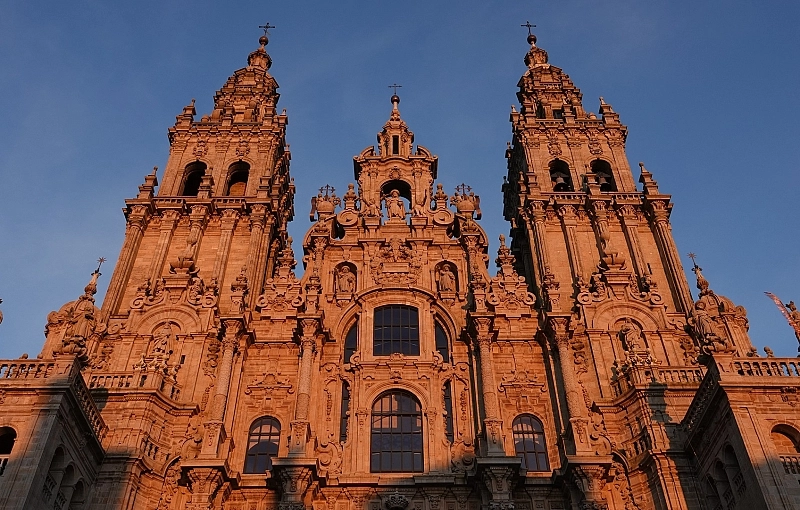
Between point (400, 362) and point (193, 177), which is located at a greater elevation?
point (193, 177)

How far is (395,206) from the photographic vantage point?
31125 mm

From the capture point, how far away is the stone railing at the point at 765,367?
18.6 m

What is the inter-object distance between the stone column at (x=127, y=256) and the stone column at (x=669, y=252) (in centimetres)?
1908

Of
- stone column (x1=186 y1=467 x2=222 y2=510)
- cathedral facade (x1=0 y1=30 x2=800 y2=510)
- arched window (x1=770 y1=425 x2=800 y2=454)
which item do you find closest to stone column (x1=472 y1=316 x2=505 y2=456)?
cathedral facade (x1=0 y1=30 x2=800 y2=510)

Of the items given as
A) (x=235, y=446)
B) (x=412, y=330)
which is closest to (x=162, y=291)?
(x=235, y=446)

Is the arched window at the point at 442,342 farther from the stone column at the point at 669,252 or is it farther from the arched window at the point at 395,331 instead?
the stone column at the point at 669,252

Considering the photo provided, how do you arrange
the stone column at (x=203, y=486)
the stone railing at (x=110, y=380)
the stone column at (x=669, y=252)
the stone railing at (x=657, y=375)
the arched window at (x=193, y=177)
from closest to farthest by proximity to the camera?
1. the stone column at (x=203, y=486)
2. the stone railing at (x=657, y=375)
3. the stone railing at (x=110, y=380)
4. the stone column at (x=669, y=252)
5. the arched window at (x=193, y=177)

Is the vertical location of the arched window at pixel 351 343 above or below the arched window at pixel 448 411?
above

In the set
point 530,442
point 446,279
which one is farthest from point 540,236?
point 530,442

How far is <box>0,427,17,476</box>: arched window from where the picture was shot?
56.9 ft

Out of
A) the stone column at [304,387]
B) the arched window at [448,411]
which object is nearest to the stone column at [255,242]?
the stone column at [304,387]

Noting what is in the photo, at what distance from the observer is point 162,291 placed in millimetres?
27328

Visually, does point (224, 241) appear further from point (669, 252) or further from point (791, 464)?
point (791, 464)

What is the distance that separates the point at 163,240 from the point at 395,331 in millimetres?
9615
